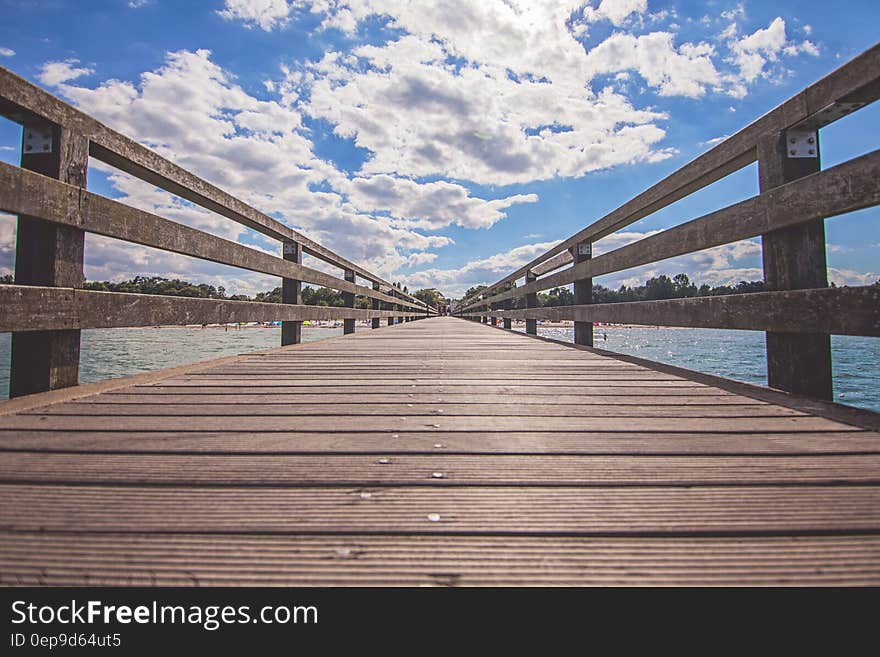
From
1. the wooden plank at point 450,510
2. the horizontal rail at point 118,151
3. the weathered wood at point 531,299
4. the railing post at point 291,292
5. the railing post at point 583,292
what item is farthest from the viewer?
the weathered wood at point 531,299

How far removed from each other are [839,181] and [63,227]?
2.90m

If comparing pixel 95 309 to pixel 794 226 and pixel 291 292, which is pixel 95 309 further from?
pixel 794 226

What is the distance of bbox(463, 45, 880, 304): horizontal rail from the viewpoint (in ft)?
5.13

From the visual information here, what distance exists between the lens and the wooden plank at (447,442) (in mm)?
1133

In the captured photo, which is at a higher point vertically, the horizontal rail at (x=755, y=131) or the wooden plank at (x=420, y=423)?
the horizontal rail at (x=755, y=131)

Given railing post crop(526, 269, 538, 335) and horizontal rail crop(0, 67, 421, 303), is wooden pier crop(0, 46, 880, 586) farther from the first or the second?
railing post crop(526, 269, 538, 335)

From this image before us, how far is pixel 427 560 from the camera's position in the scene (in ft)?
2.14

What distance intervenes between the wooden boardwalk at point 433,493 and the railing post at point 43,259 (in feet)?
0.50

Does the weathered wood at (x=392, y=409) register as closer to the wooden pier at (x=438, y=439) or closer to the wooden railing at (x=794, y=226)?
the wooden pier at (x=438, y=439)

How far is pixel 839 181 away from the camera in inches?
61.3

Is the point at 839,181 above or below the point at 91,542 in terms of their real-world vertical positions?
above
